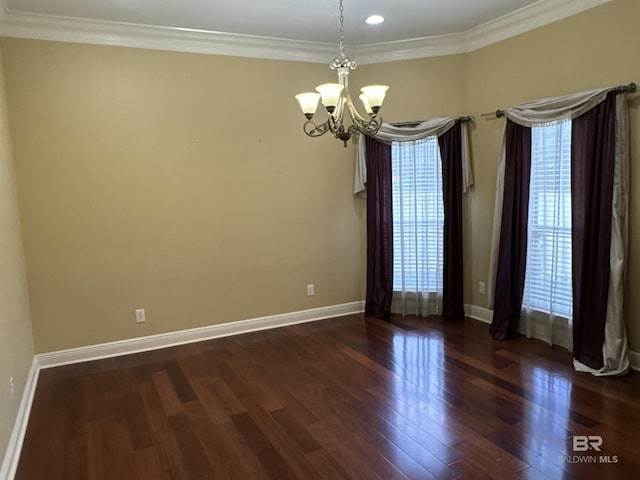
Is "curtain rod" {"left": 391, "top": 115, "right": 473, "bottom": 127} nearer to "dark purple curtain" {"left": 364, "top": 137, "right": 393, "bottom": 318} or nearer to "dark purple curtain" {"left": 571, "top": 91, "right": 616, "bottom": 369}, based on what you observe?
"dark purple curtain" {"left": 364, "top": 137, "right": 393, "bottom": 318}

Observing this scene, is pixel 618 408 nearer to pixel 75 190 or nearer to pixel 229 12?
pixel 229 12

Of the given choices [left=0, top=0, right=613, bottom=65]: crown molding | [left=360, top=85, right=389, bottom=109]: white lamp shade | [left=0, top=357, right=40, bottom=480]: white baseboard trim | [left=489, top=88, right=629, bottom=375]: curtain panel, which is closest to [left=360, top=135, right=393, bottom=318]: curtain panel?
[left=0, top=0, right=613, bottom=65]: crown molding

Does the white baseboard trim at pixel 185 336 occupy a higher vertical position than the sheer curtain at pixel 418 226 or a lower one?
lower

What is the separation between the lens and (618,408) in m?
2.89

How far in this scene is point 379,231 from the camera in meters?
Answer: 4.91

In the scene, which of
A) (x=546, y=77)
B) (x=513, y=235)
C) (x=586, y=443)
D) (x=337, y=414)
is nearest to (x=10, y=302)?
(x=337, y=414)

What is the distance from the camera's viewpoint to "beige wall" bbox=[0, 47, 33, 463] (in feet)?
8.37

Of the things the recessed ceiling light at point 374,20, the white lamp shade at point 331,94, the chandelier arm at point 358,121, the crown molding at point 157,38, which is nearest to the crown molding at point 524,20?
the recessed ceiling light at point 374,20

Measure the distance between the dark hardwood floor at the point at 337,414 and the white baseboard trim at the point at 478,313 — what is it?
0.53 meters

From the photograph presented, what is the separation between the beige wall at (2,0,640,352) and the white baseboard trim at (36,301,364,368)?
0.08m

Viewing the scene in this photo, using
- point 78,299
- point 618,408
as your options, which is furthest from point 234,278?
point 618,408

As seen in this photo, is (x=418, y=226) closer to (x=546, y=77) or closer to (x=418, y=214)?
(x=418, y=214)

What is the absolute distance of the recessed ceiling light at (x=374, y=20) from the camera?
154 inches

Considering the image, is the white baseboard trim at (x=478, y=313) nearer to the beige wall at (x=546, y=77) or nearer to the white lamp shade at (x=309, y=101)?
the beige wall at (x=546, y=77)
